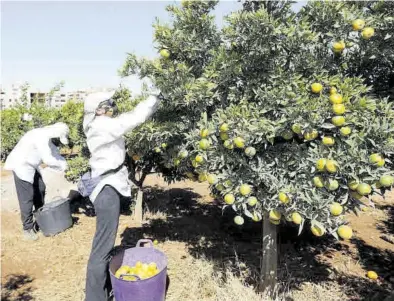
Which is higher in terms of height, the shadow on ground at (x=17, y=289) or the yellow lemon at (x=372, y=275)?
the yellow lemon at (x=372, y=275)

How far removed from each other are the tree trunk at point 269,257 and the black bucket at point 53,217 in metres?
3.31

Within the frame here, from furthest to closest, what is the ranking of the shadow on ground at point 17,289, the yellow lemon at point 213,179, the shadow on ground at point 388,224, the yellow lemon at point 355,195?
the shadow on ground at point 388,224
the shadow on ground at point 17,289
the yellow lemon at point 213,179
the yellow lemon at point 355,195

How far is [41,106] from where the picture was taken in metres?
9.62

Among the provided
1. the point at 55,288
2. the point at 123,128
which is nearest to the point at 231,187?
the point at 123,128

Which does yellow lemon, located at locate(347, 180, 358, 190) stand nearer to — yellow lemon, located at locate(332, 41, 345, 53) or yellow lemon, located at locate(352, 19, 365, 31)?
yellow lemon, located at locate(332, 41, 345, 53)

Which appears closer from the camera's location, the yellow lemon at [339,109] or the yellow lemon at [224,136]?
the yellow lemon at [339,109]

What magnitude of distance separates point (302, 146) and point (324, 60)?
692 millimetres

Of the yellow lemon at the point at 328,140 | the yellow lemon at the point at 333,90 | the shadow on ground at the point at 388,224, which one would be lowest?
the shadow on ground at the point at 388,224

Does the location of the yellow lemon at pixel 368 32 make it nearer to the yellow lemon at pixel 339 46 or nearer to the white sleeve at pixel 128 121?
the yellow lemon at pixel 339 46

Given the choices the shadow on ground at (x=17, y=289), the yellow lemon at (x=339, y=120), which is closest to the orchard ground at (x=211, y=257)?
the shadow on ground at (x=17, y=289)

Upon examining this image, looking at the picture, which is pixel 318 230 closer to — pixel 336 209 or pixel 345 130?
pixel 336 209

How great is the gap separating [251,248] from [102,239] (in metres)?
2.45

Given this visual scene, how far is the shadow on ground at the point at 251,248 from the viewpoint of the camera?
157 inches

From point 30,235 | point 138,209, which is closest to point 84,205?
point 138,209
